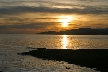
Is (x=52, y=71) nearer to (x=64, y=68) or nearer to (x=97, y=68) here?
(x=64, y=68)

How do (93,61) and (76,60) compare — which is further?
(76,60)

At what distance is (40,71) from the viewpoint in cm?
5138

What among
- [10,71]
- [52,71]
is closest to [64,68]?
[52,71]

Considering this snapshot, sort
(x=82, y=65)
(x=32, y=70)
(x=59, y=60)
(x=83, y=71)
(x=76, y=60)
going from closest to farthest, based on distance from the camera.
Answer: (x=83, y=71), (x=32, y=70), (x=82, y=65), (x=76, y=60), (x=59, y=60)

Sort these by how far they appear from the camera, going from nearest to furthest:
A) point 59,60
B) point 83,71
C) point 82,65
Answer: point 83,71, point 82,65, point 59,60

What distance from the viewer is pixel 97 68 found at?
5091 cm

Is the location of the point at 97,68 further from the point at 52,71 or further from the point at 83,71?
the point at 52,71

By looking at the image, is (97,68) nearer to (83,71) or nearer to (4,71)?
(83,71)

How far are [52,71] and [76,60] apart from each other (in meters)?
13.4

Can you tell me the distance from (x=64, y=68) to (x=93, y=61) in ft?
25.7

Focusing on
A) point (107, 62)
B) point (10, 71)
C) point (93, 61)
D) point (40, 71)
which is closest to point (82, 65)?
point (93, 61)

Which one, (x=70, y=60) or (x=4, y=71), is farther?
(x=70, y=60)

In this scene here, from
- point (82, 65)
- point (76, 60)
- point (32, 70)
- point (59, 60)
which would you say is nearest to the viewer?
point (32, 70)

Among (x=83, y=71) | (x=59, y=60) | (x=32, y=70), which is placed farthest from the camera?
(x=59, y=60)
